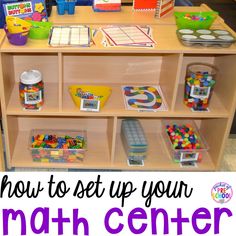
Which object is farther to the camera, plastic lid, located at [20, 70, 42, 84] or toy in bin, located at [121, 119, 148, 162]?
toy in bin, located at [121, 119, 148, 162]

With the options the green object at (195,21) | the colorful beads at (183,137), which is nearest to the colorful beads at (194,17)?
the green object at (195,21)

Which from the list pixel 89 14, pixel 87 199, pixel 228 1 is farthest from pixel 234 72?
pixel 228 1

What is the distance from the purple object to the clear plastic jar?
0.20 metres

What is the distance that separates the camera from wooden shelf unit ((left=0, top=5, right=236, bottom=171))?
203 centimetres

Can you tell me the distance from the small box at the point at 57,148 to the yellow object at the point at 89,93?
270 millimetres

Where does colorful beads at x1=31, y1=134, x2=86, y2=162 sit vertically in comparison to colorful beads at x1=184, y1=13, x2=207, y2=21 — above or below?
below

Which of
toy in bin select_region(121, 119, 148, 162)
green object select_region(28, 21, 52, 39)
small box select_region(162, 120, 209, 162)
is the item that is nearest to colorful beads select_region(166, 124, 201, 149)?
small box select_region(162, 120, 209, 162)

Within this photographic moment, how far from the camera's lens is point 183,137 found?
2273mm

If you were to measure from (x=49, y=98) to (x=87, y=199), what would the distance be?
0.82 metres

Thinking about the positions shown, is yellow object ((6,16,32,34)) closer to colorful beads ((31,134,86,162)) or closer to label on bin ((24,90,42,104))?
label on bin ((24,90,42,104))

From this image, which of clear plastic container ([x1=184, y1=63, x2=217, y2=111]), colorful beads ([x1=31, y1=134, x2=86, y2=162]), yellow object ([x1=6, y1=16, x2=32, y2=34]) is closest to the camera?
yellow object ([x1=6, y1=16, x2=32, y2=34])

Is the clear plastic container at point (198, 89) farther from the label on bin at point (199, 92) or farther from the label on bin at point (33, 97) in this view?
the label on bin at point (33, 97)

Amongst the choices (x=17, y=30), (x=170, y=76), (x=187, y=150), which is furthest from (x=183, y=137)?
(x=17, y=30)

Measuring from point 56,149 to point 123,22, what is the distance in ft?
2.57
